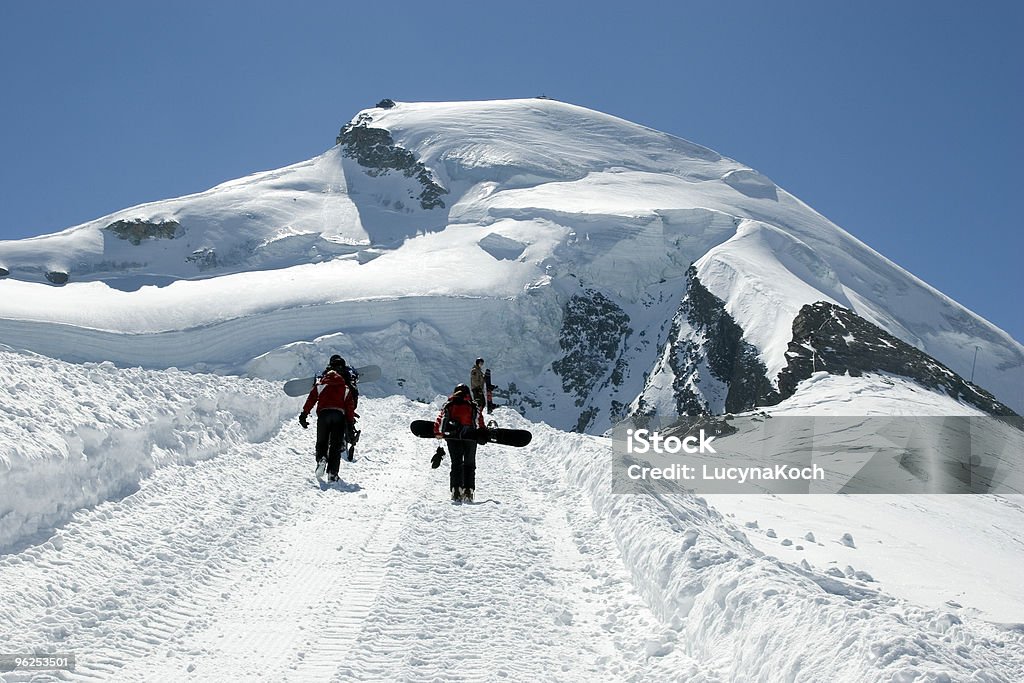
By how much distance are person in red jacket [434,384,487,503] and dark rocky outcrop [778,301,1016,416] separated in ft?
92.5

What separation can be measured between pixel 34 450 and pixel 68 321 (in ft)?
132

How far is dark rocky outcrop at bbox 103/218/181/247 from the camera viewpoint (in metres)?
80.6

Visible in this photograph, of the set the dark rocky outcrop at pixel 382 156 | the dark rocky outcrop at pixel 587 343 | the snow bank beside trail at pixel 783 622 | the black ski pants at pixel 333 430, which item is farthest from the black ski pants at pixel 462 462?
the dark rocky outcrop at pixel 382 156

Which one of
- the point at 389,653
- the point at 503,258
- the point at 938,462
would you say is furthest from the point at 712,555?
the point at 503,258

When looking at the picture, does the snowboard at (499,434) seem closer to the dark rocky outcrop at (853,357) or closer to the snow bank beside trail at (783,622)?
the snow bank beside trail at (783,622)

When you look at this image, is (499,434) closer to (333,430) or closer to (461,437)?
(461,437)

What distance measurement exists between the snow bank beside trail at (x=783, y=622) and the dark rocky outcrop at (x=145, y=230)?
261 feet

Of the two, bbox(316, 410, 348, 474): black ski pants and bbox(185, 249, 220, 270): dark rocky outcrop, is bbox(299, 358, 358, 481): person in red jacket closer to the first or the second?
bbox(316, 410, 348, 474): black ski pants

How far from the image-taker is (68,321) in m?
46.8

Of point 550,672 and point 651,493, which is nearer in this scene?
point 550,672

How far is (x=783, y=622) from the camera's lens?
636cm

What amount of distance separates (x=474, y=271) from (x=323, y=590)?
54870mm

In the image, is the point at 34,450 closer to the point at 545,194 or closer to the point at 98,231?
the point at 545,194

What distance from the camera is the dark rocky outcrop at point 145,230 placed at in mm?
80562
